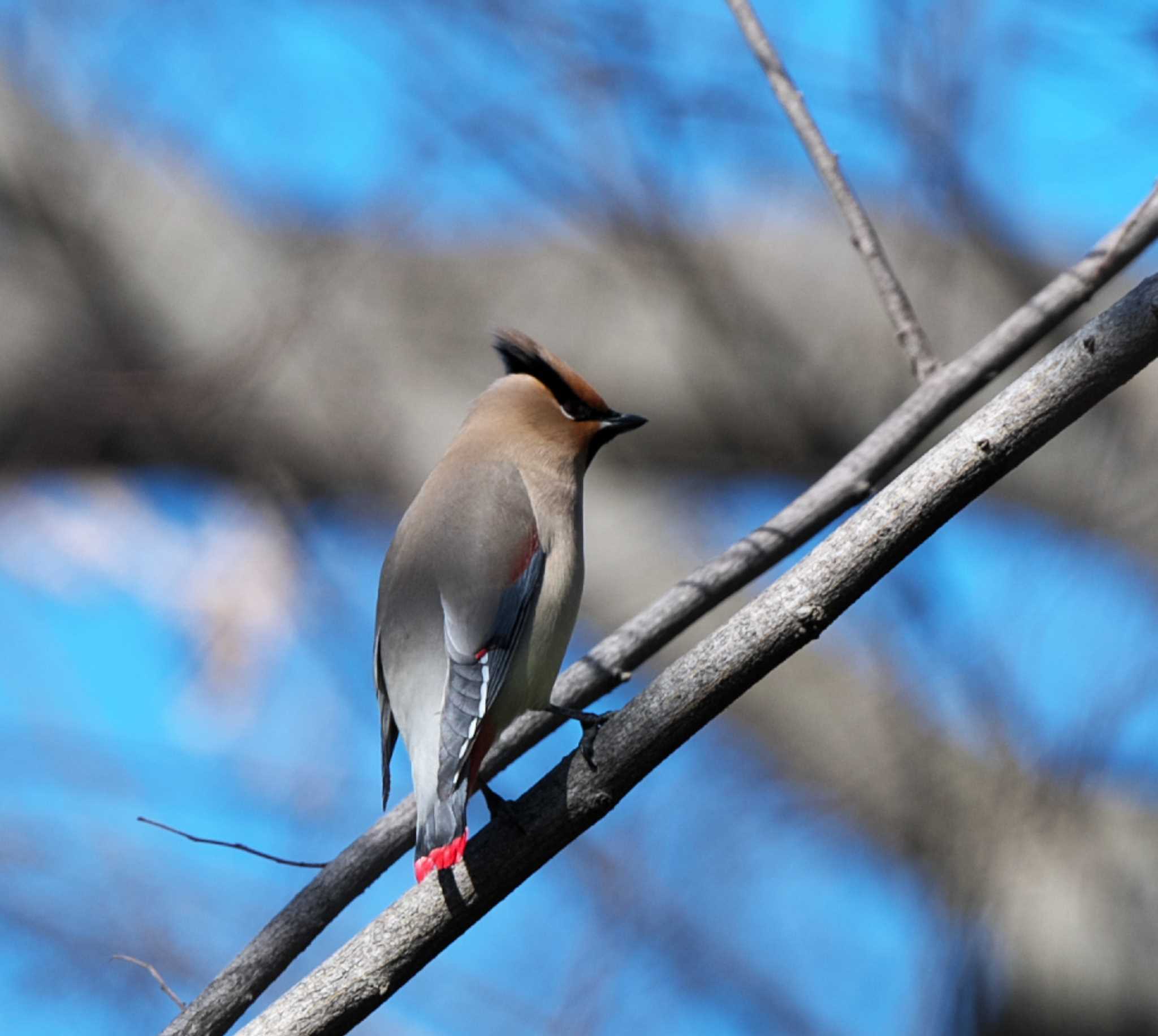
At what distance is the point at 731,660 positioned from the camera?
210 cm

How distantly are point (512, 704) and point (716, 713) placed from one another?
1.89 feet

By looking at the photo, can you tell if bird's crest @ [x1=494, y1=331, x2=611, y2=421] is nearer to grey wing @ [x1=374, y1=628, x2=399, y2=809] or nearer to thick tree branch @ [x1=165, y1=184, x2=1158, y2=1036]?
thick tree branch @ [x1=165, y1=184, x2=1158, y2=1036]

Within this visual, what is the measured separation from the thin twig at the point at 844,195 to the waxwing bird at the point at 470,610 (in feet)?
2.46

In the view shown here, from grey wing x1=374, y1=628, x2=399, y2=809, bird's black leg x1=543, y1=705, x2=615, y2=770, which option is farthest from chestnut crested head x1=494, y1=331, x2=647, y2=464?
bird's black leg x1=543, y1=705, x2=615, y2=770

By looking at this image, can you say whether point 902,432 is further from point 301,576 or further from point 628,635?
point 301,576

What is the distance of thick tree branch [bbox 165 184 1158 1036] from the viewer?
2518 mm

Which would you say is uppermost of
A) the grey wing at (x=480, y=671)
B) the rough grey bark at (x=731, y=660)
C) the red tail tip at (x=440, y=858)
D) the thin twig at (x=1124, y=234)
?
the thin twig at (x=1124, y=234)

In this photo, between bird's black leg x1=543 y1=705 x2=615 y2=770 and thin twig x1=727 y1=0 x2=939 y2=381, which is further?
thin twig x1=727 y1=0 x2=939 y2=381

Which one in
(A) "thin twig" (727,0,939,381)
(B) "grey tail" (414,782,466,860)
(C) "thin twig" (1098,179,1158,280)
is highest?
(A) "thin twig" (727,0,939,381)

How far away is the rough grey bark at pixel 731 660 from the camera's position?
2.02 meters

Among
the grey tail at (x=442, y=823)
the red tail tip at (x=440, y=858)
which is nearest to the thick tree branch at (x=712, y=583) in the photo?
the grey tail at (x=442, y=823)

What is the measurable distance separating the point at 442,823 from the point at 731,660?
52 cm

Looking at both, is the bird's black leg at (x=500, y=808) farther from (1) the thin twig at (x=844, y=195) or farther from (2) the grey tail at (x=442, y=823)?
(1) the thin twig at (x=844, y=195)

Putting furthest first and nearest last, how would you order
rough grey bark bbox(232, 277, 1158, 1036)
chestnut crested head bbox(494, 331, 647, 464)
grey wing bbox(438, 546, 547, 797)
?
1. chestnut crested head bbox(494, 331, 647, 464)
2. grey wing bbox(438, 546, 547, 797)
3. rough grey bark bbox(232, 277, 1158, 1036)
